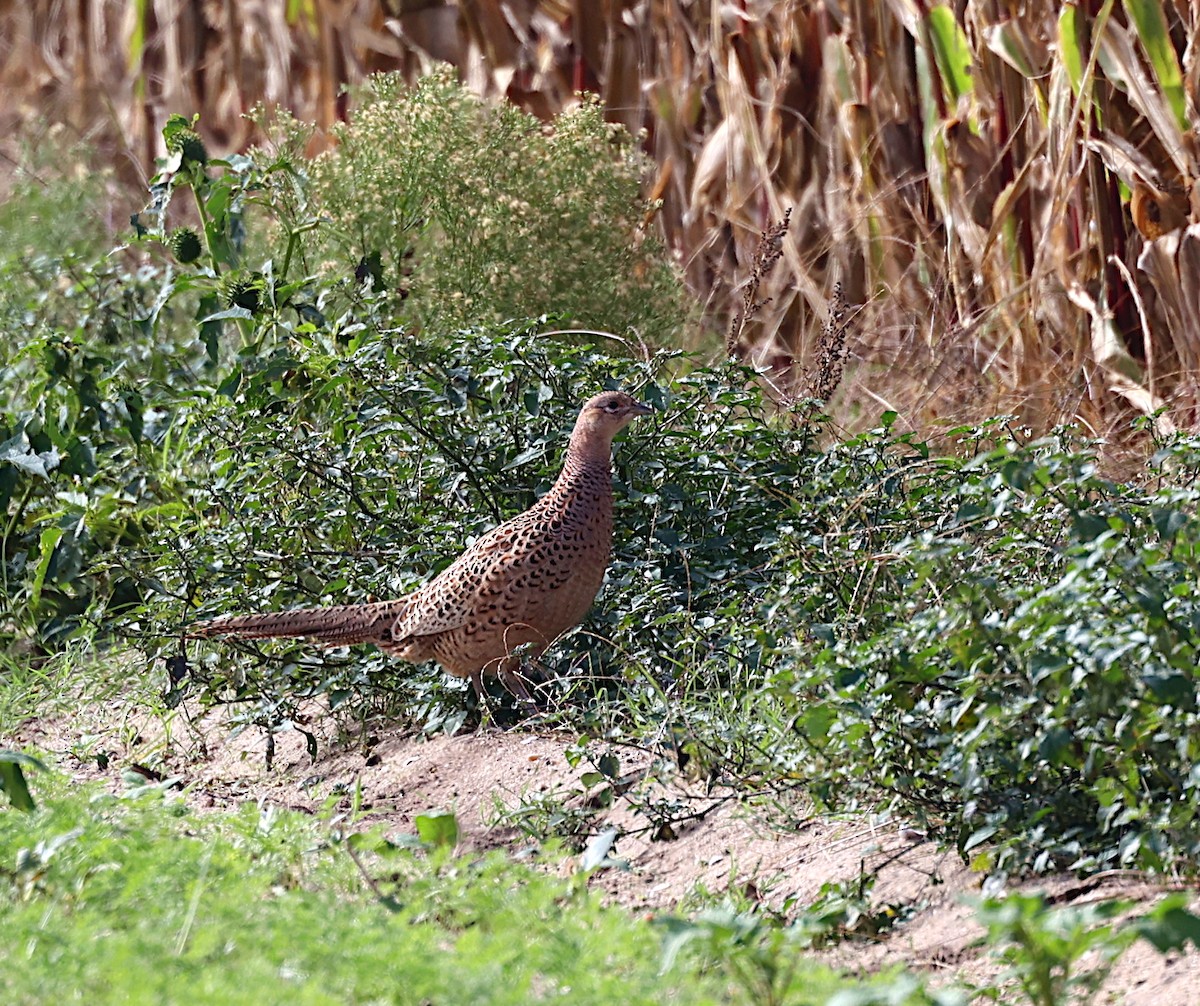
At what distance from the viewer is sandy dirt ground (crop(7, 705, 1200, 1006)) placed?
279cm

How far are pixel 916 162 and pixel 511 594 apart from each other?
3.56m

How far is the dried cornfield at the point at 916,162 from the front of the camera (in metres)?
5.72

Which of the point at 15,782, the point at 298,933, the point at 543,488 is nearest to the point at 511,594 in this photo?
the point at 543,488

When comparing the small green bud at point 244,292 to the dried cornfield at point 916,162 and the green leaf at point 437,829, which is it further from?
the green leaf at point 437,829

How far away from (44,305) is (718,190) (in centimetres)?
306

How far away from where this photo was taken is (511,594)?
4078mm

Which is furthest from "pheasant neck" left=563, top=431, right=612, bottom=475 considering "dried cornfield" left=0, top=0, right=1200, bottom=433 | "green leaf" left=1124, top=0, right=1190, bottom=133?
"green leaf" left=1124, top=0, right=1190, bottom=133

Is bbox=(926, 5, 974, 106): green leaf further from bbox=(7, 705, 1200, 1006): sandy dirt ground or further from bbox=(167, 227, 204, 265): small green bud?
bbox=(7, 705, 1200, 1006): sandy dirt ground

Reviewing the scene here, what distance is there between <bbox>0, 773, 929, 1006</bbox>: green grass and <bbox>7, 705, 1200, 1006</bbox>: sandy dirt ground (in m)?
0.33

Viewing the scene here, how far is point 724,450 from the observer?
469 cm

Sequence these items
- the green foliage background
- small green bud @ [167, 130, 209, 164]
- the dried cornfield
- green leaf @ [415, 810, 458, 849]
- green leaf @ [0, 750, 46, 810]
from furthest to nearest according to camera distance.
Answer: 1. the dried cornfield
2. small green bud @ [167, 130, 209, 164]
3. green leaf @ [415, 810, 458, 849]
4. green leaf @ [0, 750, 46, 810]
5. the green foliage background

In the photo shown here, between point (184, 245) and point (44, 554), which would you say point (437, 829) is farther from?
point (184, 245)

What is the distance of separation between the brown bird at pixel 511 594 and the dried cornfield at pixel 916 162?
1.02 metres

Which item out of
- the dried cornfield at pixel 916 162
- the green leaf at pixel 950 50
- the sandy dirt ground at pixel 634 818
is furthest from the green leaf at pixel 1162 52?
the sandy dirt ground at pixel 634 818
